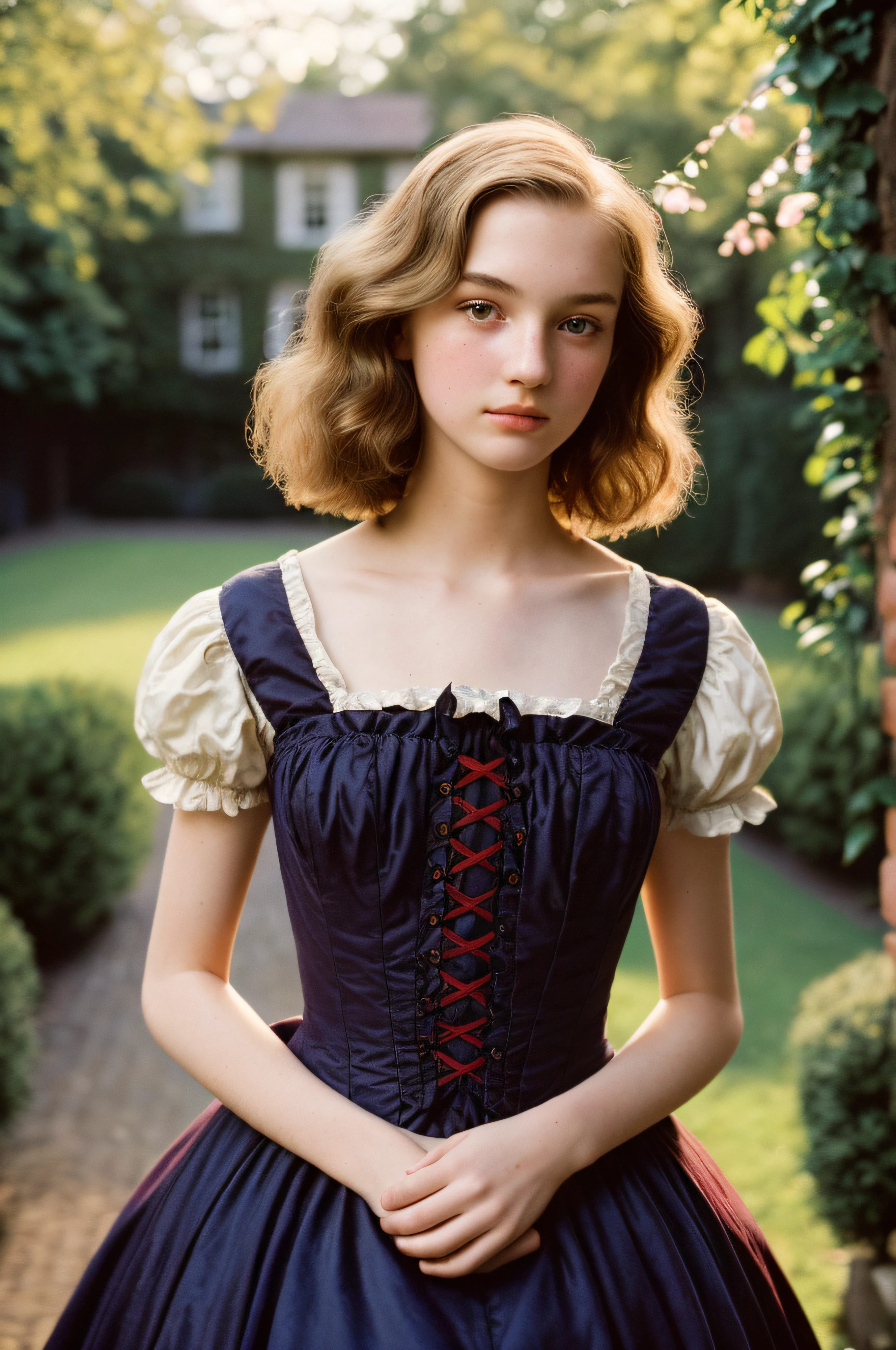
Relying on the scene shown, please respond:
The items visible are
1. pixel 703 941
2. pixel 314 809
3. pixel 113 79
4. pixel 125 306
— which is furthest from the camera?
pixel 125 306

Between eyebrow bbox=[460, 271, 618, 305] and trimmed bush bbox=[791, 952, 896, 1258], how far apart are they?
1.91 meters

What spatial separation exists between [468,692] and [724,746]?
0.35 m

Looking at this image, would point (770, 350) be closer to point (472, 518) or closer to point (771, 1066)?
point (472, 518)

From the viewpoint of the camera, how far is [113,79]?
4.16 meters

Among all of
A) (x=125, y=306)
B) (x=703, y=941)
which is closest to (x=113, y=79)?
(x=703, y=941)

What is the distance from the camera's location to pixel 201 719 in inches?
53.6

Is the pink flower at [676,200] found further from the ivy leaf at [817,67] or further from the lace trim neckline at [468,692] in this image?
the lace trim neckline at [468,692]

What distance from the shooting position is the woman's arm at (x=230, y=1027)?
49.6 inches

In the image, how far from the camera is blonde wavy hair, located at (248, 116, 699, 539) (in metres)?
1.33

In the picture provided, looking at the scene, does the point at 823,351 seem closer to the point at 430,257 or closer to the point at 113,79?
the point at 430,257

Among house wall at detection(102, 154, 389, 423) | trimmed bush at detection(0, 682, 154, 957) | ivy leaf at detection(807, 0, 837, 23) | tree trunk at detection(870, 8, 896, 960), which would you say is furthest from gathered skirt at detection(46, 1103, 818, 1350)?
house wall at detection(102, 154, 389, 423)

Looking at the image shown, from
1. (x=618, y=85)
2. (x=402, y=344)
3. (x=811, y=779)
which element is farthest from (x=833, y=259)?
→ (x=618, y=85)

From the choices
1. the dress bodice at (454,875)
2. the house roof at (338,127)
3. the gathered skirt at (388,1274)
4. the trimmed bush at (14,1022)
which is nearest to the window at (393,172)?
the house roof at (338,127)

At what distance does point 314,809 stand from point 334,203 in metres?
18.3
